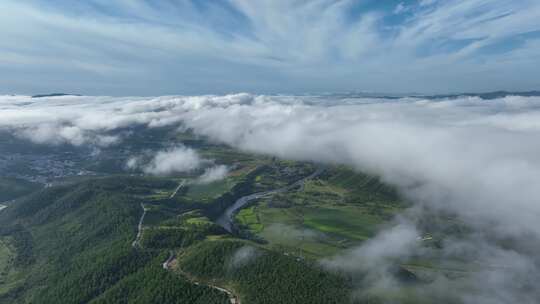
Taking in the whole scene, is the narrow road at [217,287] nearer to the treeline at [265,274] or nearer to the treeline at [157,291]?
the treeline at [157,291]

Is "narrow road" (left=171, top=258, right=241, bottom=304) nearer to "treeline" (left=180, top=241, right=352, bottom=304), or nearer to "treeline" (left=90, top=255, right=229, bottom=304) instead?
"treeline" (left=90, top=255, right=229, bottom=304)

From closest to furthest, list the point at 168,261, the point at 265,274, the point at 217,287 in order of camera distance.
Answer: the point at 217,287 < the point at 265,274 < the point at 168,261

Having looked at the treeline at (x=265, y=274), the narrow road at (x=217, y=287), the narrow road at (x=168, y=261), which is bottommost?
the narrow road at (x=168, y=261)

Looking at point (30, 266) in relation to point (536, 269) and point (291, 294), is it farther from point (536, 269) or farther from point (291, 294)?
point (536, 269)

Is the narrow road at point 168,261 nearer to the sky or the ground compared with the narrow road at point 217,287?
nearer to the ground

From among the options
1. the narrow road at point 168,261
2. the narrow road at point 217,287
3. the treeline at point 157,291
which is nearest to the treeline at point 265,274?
the narrow road at point 217,287

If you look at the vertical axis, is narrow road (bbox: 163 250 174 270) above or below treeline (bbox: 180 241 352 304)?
below

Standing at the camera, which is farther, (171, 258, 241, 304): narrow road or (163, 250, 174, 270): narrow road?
(163, 250, 174, 270): narrow road

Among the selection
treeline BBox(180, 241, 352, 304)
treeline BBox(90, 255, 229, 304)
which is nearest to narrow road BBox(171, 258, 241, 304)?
treeline BBox(90, 255, 229, 304)

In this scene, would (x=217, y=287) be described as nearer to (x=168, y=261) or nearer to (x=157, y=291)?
(x=157, y=291)

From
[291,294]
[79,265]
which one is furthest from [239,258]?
[79,265]

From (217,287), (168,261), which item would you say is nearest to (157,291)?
(217,287)
